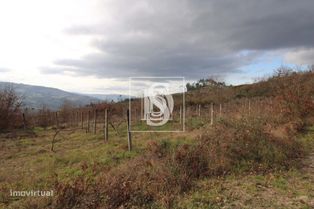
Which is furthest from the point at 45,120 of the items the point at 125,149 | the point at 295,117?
the point at 295,117

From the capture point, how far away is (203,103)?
36.1 m

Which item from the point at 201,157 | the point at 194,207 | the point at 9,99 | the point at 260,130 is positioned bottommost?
Answer: the point at 194,207

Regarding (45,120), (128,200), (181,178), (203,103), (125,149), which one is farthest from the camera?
(203,103)

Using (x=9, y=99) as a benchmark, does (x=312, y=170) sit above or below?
below

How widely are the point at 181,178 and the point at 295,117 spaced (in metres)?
10.1

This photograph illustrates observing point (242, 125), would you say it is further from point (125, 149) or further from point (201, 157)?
point (125, 149)

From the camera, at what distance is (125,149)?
33.2 feet

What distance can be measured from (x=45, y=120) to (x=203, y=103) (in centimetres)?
1844

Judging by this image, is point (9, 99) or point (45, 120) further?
point (45, 120)

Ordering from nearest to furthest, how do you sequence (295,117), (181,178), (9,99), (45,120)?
(181,178) → (295,117) → (9,99) → (45,120)

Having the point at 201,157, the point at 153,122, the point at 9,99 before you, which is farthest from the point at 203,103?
A: the point at 201,157

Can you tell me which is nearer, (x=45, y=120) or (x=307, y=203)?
(x=307, y=203)

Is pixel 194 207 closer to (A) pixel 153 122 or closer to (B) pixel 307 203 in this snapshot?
(B) pixel 307 203

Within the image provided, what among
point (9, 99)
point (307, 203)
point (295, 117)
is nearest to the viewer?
point (307, 203)
